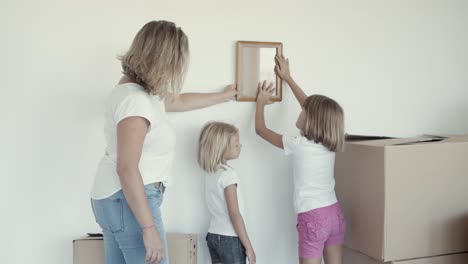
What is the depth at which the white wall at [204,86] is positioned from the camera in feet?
6.73

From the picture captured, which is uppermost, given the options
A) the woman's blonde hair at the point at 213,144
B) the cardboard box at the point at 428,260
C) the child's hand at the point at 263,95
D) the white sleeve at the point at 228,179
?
the child's hand at the point at 263,95

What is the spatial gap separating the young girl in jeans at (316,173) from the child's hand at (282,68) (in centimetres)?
20

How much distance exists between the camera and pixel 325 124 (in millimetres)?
2061

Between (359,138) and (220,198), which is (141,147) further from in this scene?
(359,138)

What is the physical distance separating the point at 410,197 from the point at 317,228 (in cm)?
40

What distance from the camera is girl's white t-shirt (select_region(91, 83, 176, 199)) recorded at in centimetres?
147

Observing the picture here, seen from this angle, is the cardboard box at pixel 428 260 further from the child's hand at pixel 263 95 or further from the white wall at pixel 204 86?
the child's hand at pixel 263 95

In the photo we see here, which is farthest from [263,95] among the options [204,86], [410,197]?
[410,197]

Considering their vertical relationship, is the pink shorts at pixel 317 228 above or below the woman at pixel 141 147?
below

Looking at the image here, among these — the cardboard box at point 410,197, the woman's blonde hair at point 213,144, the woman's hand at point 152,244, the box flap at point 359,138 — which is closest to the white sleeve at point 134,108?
the woman's hand at point 152,244

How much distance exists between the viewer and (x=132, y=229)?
1509 mm

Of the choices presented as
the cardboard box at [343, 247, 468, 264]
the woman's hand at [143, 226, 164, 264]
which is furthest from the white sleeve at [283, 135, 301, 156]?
the woman's hand at [143, 226, 164, 264]

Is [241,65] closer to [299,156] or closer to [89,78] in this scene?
[299,156]

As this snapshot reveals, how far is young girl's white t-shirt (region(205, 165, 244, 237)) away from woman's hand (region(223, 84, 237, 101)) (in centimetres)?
32
